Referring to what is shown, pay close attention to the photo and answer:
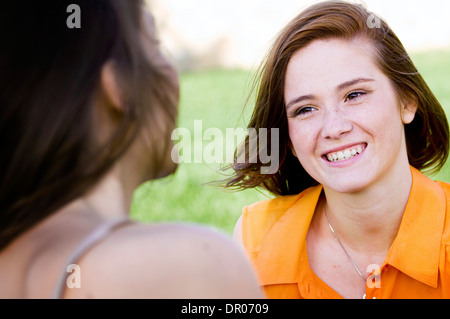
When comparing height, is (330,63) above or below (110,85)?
above

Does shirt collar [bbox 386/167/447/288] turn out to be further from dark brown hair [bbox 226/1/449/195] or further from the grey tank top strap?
the grey tank top strap

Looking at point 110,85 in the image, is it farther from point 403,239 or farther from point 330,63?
point 403,239

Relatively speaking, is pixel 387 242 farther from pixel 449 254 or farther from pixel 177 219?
pixel 177 219

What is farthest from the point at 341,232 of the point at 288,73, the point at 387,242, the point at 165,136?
the point at 165,136

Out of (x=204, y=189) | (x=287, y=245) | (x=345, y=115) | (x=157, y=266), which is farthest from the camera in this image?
(x=204, y=189)

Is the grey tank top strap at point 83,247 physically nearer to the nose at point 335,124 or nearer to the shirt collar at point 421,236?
the nose at point 335,124

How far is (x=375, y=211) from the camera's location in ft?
7.81

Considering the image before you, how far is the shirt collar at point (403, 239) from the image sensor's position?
2.26 m

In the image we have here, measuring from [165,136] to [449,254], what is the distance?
1.36 m

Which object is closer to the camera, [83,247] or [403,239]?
[83,247]

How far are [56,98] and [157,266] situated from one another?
352mm

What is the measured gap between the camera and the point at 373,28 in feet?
8.11

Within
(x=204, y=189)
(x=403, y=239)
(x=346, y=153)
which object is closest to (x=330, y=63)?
(x=346, y=153)

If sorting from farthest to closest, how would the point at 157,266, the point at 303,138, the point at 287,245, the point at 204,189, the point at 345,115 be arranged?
the point at 204,189 < the point at 287,245 < the point at 303,138 < the point at 345,115 < the point at 157,266
